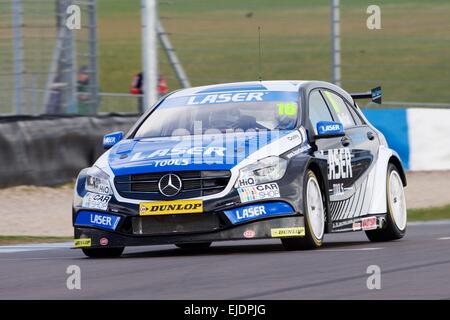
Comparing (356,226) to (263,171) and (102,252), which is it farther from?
(102,252)

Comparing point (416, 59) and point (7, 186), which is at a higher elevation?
point (416, 59)

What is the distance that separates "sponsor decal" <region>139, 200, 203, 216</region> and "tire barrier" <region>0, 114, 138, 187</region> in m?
7.95

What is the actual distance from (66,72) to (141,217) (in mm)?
10640

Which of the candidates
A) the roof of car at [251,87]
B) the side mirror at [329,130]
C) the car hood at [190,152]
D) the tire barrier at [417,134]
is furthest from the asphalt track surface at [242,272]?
the tire barrier at [417,134]

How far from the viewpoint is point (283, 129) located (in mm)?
11430

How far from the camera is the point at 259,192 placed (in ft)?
34.9

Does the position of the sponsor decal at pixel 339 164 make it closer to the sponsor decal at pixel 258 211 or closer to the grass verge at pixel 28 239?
the sponsor decal at pixel 258 211

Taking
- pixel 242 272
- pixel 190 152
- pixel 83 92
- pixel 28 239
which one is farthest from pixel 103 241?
pixel 83 92

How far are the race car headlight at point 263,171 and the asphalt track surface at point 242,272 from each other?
23.6 inches

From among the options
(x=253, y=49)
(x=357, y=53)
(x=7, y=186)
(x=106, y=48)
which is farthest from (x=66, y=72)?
(x=106, y=48)

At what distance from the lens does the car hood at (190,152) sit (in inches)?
421

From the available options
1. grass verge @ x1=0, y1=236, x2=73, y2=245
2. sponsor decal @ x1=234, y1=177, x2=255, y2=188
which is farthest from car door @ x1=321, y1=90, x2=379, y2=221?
grass verge @ x1=0, y1=236, x2=73, y2=245

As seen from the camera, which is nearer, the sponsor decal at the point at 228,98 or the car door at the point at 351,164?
the car door at the point at 351,164
